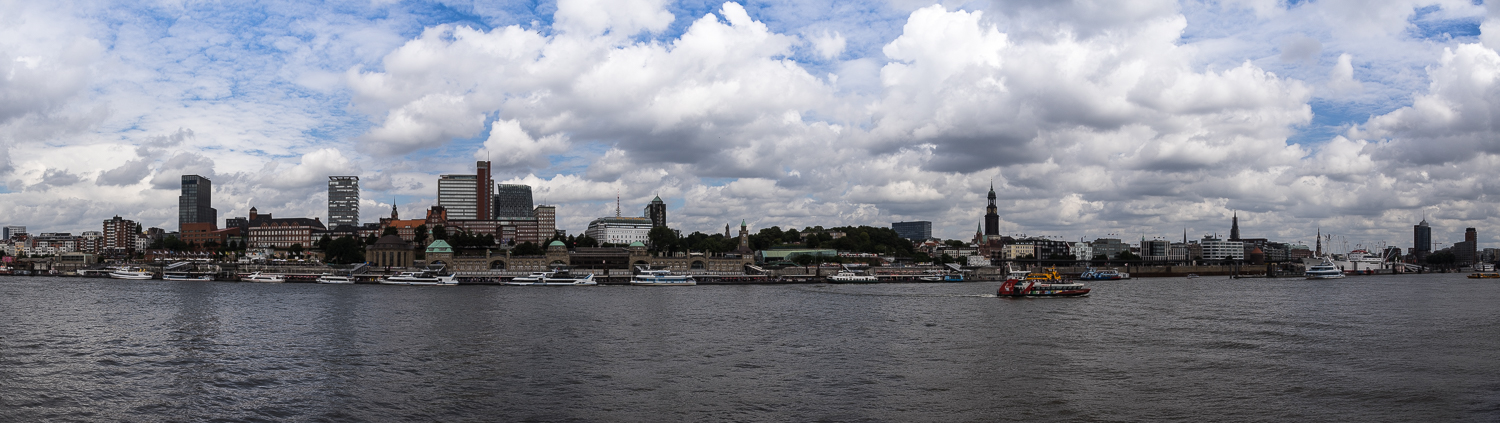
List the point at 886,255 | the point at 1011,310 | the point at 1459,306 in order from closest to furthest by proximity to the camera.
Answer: the point at 1011,310 → the point at 1459,306 → the point at 886,255

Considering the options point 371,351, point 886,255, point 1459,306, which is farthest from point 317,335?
point 886,255

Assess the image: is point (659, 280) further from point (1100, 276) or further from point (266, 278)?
point (1100, 276)

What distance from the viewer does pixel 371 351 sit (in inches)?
1500

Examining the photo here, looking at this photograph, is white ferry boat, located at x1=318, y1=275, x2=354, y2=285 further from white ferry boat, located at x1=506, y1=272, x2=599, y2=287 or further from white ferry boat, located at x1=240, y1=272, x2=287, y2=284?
white ferry boat, located at x1=506, y1=272, x2=599, y2=287

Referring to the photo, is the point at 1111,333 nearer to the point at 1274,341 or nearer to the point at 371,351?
the point at 1274,341

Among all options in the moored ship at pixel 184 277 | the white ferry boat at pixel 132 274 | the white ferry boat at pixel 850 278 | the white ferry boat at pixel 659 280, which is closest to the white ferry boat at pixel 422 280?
the white ferry boat at pixel 659 280

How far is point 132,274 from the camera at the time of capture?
413 ft

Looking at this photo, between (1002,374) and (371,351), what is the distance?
24773mm

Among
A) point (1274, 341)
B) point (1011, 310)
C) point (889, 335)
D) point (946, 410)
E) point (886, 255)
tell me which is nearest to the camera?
point (946, 410)

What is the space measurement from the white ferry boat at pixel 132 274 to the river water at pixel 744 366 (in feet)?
246

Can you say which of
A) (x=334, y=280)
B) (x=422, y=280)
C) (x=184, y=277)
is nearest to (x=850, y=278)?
(x=422, y=280)

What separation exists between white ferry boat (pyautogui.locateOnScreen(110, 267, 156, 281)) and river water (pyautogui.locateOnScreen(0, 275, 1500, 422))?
246 feet

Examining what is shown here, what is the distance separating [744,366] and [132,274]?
124 m

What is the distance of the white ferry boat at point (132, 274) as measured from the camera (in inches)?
4909
